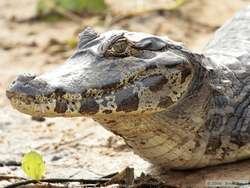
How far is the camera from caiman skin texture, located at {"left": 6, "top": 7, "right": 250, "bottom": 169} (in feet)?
12.6

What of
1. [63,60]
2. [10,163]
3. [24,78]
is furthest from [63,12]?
[24,78]

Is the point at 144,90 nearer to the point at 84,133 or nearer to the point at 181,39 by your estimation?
the point at 84,133

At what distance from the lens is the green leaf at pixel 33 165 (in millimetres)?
4387

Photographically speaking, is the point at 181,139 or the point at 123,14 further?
the point at 123,14

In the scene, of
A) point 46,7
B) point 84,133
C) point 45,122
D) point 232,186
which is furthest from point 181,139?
point 46,7

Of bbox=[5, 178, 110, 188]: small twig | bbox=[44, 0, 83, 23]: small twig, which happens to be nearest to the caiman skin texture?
bbox=[5, 178, 110, 188]: small twig

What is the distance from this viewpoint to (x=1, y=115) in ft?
19.7

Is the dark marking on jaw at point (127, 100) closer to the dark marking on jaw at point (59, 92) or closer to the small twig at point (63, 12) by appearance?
the dark marking on jaw at point (59, 92)

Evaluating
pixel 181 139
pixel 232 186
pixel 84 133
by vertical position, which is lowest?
pixel 232 186

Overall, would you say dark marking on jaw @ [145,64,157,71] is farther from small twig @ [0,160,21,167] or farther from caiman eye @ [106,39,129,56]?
small twig @ [0,160,21,167]

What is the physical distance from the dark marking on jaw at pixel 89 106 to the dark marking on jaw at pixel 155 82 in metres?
0.32

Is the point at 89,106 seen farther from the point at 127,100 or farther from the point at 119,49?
the point at 119,49

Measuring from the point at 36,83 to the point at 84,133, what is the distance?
5.84 ft

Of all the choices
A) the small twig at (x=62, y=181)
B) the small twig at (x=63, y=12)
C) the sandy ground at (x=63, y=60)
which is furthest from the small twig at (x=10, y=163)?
the small twig at (x=63, y=12)
